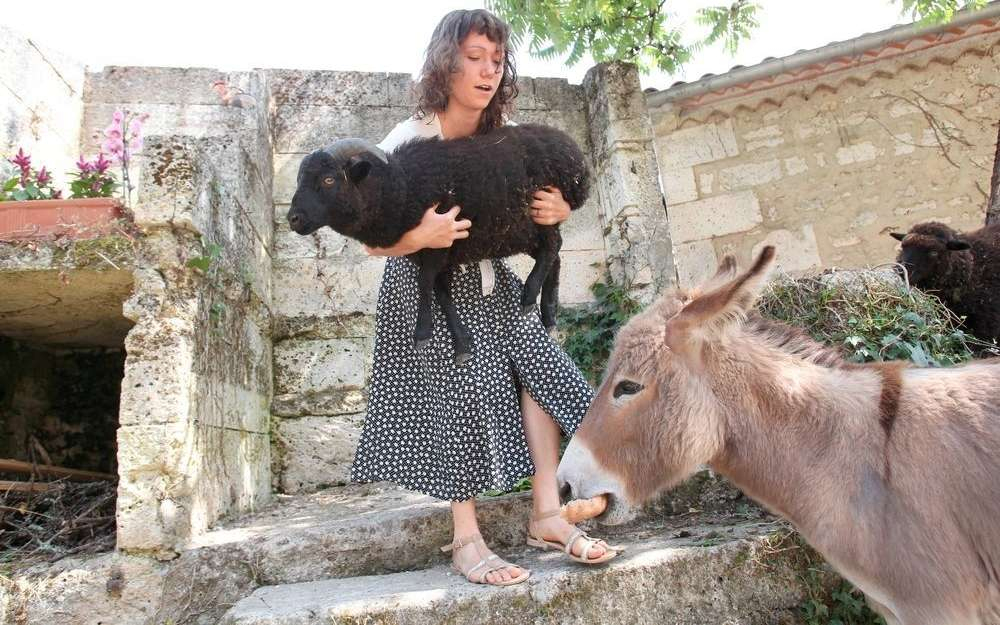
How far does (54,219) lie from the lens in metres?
3.29

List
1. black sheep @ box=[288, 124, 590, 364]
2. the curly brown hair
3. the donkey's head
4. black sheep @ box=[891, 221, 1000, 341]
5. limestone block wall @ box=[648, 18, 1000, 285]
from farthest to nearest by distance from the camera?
limestone block wall @ box=[648, 18, 1000, 285]
black sheep @ box=[891, 221, 1000, 341]
the curly brown hair
black sheep @ box=[288, 124, 590, 364]
the donkey's head

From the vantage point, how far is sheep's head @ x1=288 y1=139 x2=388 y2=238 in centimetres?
276

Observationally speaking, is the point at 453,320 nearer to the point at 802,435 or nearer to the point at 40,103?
the point at 802,435

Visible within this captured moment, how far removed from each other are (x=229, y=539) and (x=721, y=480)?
8.45 ft

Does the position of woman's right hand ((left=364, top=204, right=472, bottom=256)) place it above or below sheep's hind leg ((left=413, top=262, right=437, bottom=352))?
above

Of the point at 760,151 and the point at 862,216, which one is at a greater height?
the point at 760,151

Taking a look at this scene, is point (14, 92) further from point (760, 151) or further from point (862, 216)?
point (862, 216)

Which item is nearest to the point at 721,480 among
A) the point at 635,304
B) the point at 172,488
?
the point at 635,304

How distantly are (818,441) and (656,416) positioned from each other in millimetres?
510

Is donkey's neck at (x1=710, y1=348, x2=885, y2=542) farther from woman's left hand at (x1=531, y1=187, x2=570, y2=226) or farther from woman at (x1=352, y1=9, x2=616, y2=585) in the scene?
woman's left hand at (x1=531, y1=187, x2=570, y2=226)

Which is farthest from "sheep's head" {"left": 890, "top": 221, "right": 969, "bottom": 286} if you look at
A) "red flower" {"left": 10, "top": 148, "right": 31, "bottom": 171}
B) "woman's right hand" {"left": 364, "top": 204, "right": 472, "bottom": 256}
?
"red flower" {"left": 10, "top": 148, "right": 31, "bottom": 171}

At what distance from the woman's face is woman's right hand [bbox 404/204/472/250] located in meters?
0.58

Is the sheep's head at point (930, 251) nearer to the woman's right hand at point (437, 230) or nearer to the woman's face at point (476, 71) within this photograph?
the woman's face at point (476, 71)

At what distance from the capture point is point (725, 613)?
2781 millimetres
